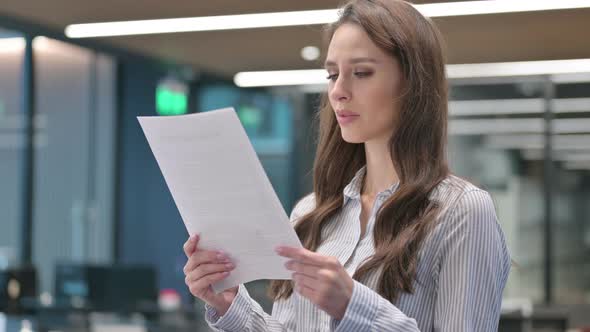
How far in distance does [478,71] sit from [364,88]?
9076mm

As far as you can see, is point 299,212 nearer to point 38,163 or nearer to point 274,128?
point 38,163

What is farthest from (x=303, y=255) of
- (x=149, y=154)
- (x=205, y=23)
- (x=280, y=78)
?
(x=149, y=154)

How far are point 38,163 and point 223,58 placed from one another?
221 centimetres

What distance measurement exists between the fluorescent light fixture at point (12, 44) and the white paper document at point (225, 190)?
25.1 feet

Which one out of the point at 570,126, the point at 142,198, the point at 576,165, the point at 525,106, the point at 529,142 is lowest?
the point at 142,198

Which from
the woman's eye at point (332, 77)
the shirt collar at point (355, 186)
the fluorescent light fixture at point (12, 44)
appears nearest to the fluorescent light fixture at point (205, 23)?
the fluorescent light fixture at point (12, 44)

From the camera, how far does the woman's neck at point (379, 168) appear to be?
1759 mm

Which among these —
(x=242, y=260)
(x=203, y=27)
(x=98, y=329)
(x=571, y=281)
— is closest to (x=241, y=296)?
(x=242, y=260)

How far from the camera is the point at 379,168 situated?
1.79 m

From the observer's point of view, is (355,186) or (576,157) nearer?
(355,186)

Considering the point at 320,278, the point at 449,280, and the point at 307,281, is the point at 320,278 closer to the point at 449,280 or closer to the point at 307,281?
the point at 307,281

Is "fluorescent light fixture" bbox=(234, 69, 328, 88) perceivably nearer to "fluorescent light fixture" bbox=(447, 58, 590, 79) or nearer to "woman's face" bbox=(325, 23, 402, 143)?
"fluorescent light fixture" bbox=(447, 58, 590, 79)

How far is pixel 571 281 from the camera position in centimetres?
1041

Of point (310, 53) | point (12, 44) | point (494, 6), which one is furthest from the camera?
point (310, 53)
